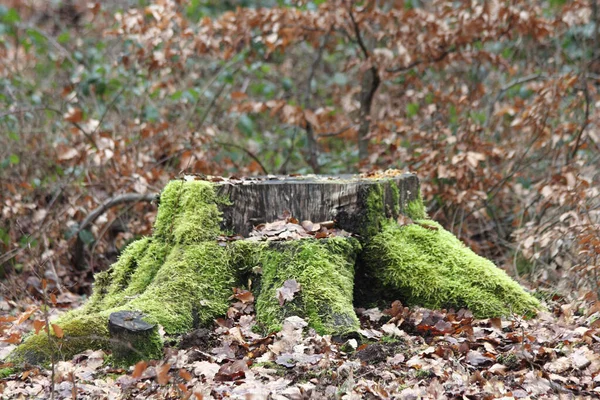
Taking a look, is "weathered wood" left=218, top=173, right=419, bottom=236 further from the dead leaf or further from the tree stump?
the tree stump

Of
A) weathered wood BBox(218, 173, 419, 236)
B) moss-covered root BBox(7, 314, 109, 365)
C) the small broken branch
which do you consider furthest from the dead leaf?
the small broken branch

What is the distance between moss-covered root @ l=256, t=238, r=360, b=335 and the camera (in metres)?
4.21

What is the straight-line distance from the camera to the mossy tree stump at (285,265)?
4.27m

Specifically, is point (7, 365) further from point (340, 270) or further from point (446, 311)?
point (446, 311)

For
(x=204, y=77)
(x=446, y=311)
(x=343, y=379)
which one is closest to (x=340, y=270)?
(x=446, y=311)

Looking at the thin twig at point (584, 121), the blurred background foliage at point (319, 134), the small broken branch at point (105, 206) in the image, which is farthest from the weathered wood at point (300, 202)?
the thin twig at point (584, 121)

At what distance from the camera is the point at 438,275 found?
482 cm

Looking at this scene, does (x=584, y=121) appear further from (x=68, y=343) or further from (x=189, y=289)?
(x=68, y=343)

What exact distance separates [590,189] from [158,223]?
3894mm

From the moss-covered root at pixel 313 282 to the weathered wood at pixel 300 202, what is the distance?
267 mm

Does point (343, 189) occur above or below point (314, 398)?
above

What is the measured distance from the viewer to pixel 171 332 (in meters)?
4.17

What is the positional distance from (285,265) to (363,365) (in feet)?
3.26

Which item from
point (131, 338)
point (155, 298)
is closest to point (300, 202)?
point (155, 298)
